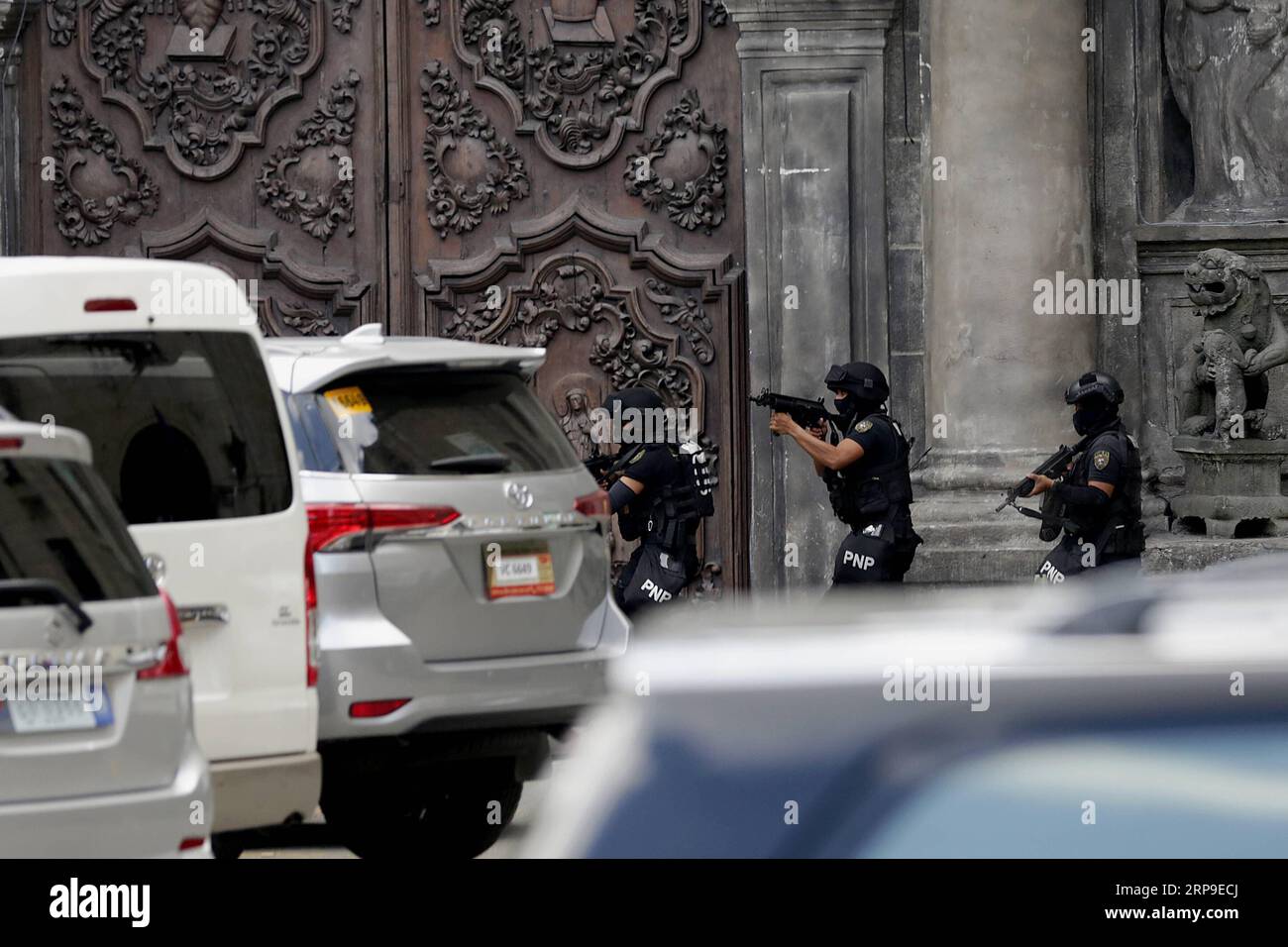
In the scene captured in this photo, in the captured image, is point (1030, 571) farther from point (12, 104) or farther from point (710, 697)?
point (710, 697)

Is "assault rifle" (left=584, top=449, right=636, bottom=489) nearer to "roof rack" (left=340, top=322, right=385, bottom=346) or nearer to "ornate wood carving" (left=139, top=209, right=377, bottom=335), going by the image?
"ornate wood carving" (left=139, top=209, right=377, bottom=335)

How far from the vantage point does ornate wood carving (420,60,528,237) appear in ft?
40.8

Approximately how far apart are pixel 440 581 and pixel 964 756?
480cm

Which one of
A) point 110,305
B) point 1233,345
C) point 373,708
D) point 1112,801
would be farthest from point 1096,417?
point 1112,801

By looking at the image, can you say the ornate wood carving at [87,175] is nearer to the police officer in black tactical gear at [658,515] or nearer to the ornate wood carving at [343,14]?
the ornate wood carving at [343,14]

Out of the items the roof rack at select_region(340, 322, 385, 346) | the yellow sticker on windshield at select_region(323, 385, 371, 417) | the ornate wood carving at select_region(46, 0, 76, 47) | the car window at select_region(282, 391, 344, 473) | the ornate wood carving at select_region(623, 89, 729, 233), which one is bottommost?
the car window at select_region(282, 391, 344, 473)

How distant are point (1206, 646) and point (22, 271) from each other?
415cm

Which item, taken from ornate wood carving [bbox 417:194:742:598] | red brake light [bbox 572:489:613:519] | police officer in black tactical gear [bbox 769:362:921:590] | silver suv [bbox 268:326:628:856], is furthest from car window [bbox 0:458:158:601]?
ornate wood carving [bbox 417:194:742:598]

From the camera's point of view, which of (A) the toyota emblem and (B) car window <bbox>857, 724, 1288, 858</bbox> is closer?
(B) car window <bbox>857, 724, 1288, 858</bbox>

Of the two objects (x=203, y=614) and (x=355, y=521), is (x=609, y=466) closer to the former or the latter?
(x=355, y=521)

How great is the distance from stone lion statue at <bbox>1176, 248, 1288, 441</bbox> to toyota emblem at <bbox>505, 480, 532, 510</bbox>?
17.4 ft

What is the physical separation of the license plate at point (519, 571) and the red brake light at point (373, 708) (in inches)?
18.7

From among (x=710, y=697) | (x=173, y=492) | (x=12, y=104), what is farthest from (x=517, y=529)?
(x=12, y=104)

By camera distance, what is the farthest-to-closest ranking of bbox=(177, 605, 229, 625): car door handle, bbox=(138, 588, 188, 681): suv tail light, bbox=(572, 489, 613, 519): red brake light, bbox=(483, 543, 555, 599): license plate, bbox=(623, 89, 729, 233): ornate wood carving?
bbox=(623, 89, 729, 233): ornate wood carving
bbox=(572, 489, 613, 519): red brake light
bbox=(483, 543, 555, 599): license plate
bbox=(177, 605, 229, 625): car door handle
bbox=(138, 588, 188, 681): suv tail light
